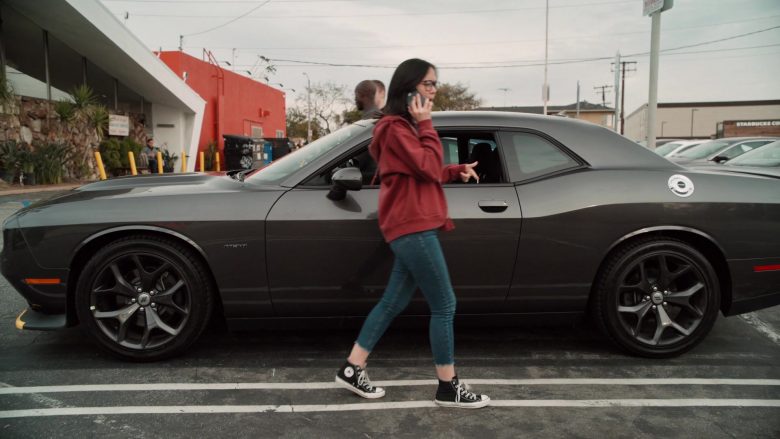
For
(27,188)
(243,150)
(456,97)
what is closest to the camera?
(27,188)

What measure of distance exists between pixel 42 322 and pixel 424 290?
221 cm

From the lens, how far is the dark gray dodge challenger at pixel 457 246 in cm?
321

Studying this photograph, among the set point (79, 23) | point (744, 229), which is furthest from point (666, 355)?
point (79, 23)

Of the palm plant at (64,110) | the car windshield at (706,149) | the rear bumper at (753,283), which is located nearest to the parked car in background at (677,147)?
the car windshield at (706,149)

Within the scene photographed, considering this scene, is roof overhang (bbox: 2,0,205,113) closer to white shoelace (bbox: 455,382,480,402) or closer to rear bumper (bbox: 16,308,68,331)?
rear bumper (bbox: 16,308,68,331)

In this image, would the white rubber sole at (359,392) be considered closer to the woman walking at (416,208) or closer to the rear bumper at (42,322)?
the woman walking at (416,208)

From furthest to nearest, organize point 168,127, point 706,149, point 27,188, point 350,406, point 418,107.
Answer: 1. point 168,127
2. point 706,149
3. point 27,188
4. point 350,406
5. point 418,107

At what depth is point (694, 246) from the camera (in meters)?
3.46

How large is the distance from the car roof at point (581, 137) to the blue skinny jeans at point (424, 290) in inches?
40.1

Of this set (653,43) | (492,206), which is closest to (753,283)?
(492,206)

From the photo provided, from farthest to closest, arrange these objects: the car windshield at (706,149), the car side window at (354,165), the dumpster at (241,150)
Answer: the dumpster at (241,150), the car windshield at (706,149), the car side window at (354,165)

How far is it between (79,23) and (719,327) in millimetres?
17184

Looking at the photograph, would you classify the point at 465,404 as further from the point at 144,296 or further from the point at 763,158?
the point at 763,158

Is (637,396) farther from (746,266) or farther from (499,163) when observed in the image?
(499,163)
